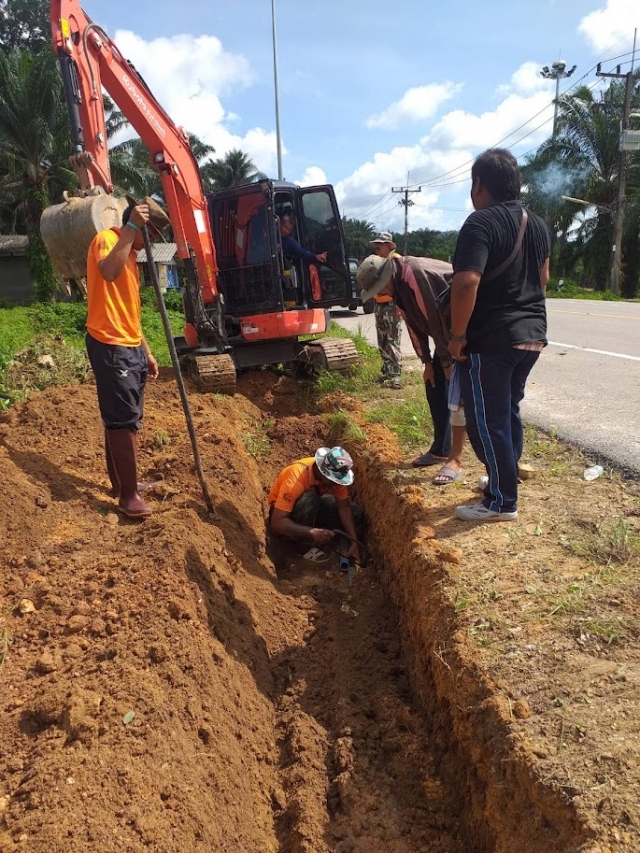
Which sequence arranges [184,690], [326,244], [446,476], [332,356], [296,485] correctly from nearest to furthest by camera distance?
[184,690] < [446,476] < [296,485] < [332,356] < [326,244]

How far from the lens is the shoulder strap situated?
336cm

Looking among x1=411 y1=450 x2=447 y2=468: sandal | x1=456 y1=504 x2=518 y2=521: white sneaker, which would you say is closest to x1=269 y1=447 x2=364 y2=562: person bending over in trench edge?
x1=411 y1=450 x2=447 y2=468: sandal

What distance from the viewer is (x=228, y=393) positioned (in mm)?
7977

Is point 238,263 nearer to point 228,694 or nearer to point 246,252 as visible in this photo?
point 246,252

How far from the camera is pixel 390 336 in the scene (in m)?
7.63

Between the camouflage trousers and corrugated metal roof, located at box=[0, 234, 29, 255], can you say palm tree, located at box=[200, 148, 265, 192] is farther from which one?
the camouflage trousers

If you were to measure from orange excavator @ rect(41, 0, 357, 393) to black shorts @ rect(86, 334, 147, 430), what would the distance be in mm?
3666

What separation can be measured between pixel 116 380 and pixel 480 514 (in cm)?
239

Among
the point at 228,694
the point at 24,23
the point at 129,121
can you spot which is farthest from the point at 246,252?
the point at 24,23

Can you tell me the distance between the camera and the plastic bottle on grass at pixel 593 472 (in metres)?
4.31

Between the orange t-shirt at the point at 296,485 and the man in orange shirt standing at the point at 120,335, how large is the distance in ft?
4.39

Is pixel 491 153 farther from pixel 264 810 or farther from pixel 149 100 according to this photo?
pixel 149 100

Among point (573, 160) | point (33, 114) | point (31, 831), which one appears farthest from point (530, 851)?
point (573, 160)

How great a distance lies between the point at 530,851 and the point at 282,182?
8406mm
